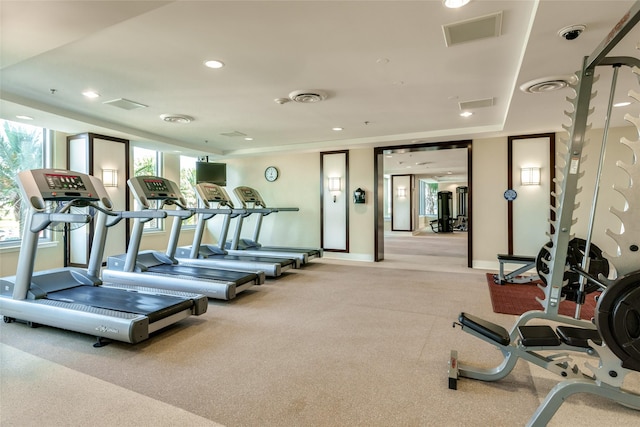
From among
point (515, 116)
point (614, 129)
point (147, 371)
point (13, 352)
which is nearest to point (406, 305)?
point (147, 371)

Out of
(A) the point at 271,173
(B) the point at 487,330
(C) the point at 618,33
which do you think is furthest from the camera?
(A) the point at 271,173

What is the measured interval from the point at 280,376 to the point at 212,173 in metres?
6.65

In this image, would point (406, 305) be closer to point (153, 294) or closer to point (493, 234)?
point (153, 294)

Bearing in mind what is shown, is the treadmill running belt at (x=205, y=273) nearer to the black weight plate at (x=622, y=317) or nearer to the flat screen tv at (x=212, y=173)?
the flat screen tv at (x=212, y=173)

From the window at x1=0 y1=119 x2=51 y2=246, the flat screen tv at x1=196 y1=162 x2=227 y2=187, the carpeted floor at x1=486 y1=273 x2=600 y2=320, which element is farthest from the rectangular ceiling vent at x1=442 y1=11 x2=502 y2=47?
the flat screen tv at x1=196 y1=162 x2=227 y2=187

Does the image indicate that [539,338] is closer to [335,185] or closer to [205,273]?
[205,273]

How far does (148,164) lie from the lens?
7832 millimetres

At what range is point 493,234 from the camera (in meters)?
6.36

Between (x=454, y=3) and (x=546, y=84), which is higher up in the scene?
(x=454, y=3)

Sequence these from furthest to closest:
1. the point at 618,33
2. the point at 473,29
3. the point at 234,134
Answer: the point at 234,134
the point at 473,29
the point at 618,33

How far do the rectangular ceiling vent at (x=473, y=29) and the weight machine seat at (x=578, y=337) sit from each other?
2.27m

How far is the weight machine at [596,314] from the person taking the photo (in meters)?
1.52

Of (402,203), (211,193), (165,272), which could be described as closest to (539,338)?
(165,272)

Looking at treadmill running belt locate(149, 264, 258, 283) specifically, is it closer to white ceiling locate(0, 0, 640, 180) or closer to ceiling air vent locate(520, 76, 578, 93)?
white ceiling locate(0, 0, 640, 180)
